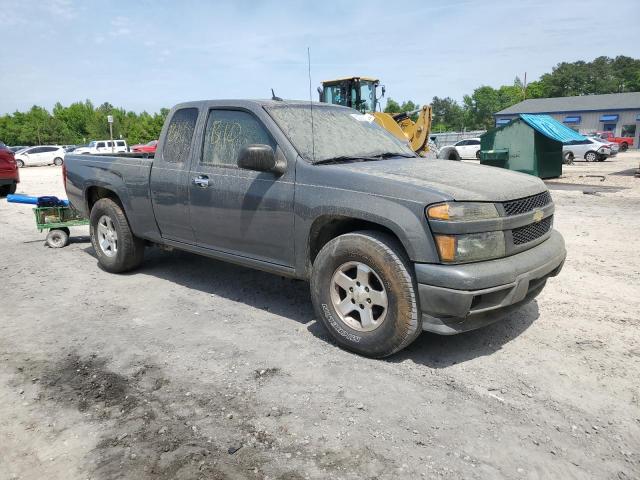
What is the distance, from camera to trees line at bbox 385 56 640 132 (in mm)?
90562

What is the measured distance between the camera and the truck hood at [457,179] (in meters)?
3.41

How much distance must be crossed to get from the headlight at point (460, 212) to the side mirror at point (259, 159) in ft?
4.54

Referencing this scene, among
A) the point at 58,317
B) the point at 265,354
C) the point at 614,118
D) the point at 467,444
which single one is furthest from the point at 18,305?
the point at 614,118

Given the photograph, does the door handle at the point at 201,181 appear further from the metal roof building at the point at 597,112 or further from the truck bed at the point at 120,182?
the metal roof building at the point at 597,112

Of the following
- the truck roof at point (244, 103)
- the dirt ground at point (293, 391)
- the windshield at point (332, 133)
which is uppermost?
the truck roof at point (244, 103)

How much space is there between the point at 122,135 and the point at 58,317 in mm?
66144

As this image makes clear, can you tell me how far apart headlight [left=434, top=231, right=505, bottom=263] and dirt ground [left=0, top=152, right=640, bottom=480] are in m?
0.82

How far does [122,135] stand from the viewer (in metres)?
65.0

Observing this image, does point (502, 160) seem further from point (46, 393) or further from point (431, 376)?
point (46, 393)

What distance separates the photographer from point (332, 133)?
178 inches

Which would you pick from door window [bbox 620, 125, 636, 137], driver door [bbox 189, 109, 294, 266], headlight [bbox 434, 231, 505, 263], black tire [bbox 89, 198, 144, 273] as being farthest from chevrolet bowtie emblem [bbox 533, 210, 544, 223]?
door window [bbox 620, 125, 636, 137]

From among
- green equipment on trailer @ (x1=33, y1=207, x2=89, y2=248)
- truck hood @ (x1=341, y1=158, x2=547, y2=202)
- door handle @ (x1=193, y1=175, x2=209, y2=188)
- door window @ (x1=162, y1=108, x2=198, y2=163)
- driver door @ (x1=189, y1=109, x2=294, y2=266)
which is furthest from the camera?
green equipment on trailer @ (x1=33, y1=207, x2=89, y2=248)

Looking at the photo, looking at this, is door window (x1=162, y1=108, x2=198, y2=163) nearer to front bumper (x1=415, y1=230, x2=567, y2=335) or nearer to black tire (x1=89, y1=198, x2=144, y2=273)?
black tire (x1=89, y1=198, x2=144, y2=273)

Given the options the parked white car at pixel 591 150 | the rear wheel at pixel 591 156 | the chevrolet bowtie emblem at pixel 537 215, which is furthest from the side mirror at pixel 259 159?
the rear wheel at pixel 591 156
